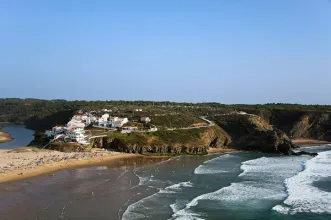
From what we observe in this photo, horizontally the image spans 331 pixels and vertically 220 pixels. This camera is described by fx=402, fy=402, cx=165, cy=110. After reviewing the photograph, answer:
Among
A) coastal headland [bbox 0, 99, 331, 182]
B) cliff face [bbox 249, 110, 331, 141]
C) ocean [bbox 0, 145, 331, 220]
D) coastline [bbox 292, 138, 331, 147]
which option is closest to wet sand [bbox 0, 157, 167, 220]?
ocean [bbox 0, 145, 331, 220]

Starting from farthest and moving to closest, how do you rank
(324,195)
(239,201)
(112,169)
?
(112,169)
(324,195)
(239,201)

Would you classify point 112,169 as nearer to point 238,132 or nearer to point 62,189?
point 62,189

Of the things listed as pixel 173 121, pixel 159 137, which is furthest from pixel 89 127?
pixel 173 121

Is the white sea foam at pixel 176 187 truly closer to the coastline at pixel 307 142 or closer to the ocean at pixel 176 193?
the ocean at pixel 176 193

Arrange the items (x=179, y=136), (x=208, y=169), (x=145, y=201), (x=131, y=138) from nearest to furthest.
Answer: (x=145, y=201) < (x=208, y=169) < (x=131, y=138) < (x=179, y=136)

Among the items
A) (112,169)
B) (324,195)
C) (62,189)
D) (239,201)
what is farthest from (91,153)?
(324,195)

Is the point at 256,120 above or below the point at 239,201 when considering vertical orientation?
above

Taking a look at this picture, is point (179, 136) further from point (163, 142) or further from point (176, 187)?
point (176, 187)
